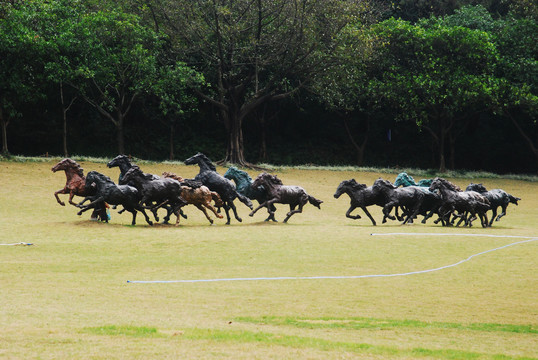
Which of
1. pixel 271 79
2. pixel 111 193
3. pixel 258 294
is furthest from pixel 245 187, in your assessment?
pixel 271 79

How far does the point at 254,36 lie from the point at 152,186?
19.7 meters

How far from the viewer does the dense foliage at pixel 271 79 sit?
34.9m

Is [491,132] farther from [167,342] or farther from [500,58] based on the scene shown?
[167,342]

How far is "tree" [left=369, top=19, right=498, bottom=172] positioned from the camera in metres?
40.8

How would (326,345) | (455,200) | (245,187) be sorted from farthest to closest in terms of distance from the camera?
1. (455,200)
2. (245,187)
3. (326,345)

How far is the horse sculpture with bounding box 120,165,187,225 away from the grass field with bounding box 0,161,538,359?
32.0 inches

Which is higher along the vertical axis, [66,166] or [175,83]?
[175,83]

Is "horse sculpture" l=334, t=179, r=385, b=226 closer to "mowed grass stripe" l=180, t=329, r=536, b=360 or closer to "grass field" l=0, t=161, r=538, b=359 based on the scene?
"grass field" l=0, t=161, r=538, b=359

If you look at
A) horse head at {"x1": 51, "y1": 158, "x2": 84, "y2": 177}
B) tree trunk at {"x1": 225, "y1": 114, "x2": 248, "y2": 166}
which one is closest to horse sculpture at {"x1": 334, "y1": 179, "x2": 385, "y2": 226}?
horse head at {"x1": 51, "y1": 158, "x2": 84, "y2": 177}

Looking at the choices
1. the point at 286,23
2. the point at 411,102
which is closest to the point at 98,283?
the point at 286,23

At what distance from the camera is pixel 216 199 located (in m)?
20.6

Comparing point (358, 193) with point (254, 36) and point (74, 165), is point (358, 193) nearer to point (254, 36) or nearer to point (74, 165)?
point (74, 165)

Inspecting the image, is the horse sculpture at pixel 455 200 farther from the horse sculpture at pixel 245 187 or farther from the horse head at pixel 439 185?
the horse sculpture at pixel 245 187

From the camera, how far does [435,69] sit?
137 feet
